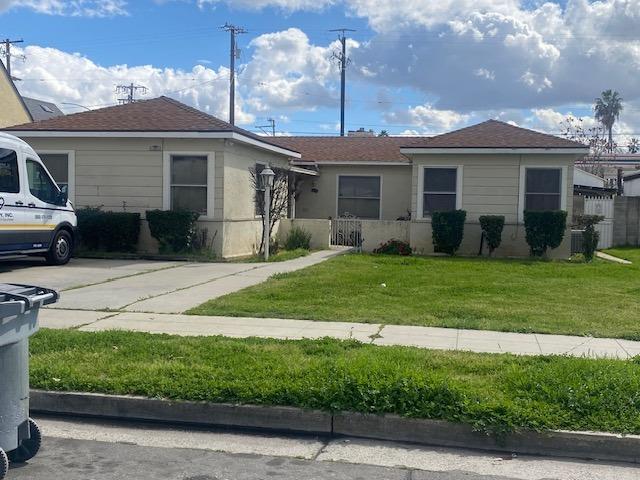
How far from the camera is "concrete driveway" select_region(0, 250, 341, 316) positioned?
10.6 m

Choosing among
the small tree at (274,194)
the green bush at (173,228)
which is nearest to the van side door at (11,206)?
the green bush at (173,228)

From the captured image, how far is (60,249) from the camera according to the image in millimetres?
15672

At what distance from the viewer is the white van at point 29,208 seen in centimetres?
1384

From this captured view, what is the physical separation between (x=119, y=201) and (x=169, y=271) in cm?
445

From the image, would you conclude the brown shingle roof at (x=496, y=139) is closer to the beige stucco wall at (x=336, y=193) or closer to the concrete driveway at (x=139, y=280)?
the beige stucco wall at (x=336, y=193)

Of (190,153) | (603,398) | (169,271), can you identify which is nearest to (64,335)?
(603,398)

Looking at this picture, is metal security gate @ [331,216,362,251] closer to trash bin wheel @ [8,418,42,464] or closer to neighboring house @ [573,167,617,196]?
neighboring house @ [573,167,617,196]

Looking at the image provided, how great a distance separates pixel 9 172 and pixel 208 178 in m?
5.11

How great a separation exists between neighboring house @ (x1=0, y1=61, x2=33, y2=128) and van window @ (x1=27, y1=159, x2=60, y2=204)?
885 inches

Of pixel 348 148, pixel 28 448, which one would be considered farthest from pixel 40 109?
pixel 28 448

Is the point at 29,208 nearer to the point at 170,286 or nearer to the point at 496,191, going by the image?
the point at 170,286

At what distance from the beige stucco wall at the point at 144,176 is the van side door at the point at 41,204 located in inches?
122

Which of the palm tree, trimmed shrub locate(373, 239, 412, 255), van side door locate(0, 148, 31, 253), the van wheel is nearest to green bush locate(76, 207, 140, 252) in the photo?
the van wheel

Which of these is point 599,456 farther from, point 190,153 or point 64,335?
point 190,153
